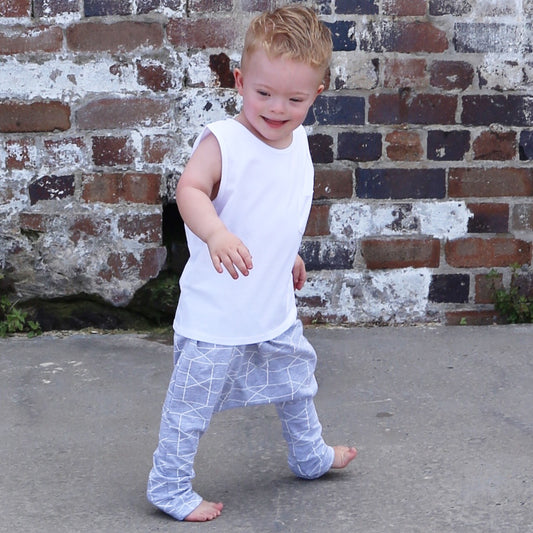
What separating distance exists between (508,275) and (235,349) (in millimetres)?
1888

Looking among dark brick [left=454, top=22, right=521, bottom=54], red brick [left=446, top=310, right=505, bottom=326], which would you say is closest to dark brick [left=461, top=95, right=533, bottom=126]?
dark brick [left=454, top=22, right=521, bottom=54]

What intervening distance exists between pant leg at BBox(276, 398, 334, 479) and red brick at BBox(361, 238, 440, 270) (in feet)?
4.58

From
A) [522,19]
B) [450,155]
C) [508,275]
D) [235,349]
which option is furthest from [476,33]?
[235,349]

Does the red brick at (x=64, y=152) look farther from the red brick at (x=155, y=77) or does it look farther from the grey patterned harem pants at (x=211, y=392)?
the grey patterned harem pants at (x=211, y=392)

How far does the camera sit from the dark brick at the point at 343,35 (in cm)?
367

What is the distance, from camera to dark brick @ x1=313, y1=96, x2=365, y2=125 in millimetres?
3715

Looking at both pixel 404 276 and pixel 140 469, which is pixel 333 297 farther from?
pixel 140 469

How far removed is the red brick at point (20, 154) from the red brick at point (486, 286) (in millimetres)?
1784

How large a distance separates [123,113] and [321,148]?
2.48ft

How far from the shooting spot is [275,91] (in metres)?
2.21

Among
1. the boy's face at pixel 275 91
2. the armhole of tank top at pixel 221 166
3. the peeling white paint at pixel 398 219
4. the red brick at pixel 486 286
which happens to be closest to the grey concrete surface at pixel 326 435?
the red brick at pixel 486 286

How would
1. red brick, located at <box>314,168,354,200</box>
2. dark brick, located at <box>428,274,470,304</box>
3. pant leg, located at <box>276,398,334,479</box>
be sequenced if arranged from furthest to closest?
dark brick, located at <box>428,274,470,304</box>, red brick, located at <box>314,168,354,200</box>, pant leg, located at <box>276,398,334,479</box>

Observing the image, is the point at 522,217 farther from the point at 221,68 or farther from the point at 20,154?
the point at 20,154

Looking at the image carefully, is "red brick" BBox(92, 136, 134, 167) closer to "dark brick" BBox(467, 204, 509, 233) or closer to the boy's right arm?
"dark brick" BBox(467, 204, 509, 233)
